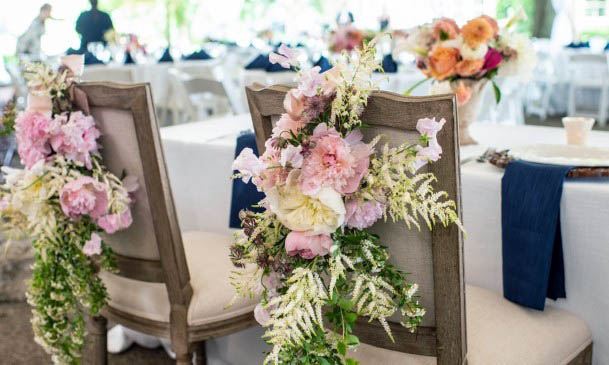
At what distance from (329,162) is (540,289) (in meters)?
0.67

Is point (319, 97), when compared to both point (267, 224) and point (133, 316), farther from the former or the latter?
point (133, 316)

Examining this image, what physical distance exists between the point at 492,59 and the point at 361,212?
111 cm

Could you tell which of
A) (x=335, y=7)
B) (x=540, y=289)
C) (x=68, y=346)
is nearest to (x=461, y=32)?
(x=540, y=289)

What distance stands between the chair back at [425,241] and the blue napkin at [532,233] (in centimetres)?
32

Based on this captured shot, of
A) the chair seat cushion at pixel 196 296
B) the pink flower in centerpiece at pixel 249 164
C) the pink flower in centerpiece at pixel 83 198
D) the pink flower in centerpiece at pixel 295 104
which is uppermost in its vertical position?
the pink flower in centerpiece at pixel 295 104

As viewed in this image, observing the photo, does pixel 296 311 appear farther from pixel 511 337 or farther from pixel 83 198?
pixel 83 198

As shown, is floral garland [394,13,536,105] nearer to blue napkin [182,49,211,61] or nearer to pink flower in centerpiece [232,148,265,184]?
pink flower in centerpiece [232,148,265,184]

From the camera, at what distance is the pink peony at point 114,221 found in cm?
166

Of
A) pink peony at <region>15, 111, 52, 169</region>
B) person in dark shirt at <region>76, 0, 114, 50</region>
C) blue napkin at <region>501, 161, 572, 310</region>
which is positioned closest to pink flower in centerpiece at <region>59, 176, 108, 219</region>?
pink peony at <region>15, 111, 52, 169</region>

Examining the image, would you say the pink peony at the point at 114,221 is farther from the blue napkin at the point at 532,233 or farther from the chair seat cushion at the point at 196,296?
the blue napkin at the point at 532,233

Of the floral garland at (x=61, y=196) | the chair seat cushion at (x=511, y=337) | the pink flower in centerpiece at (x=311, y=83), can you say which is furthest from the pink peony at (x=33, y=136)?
the chair seat cushion at (x=511, y=337)

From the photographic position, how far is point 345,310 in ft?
3.94

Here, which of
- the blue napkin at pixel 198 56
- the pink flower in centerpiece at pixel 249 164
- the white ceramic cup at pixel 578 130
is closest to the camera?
the pink flower in centerpiece at pixel 249 164

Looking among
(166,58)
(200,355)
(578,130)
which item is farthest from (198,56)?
(578,130)
